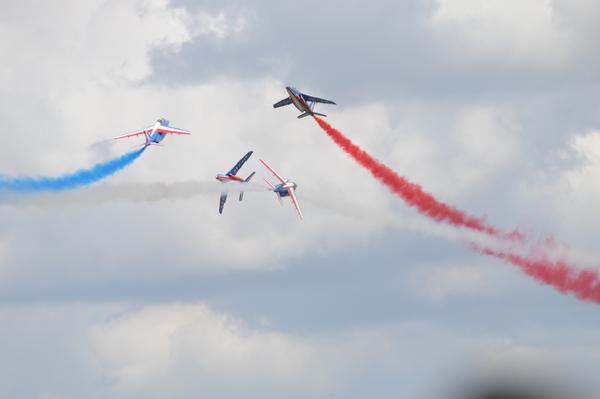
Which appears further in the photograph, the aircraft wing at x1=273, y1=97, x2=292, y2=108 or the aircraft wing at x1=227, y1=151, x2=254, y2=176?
the aircraft wing at x1=227, y1=151, x2=254, y2=176

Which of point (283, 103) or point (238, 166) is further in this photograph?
point (238, 166)

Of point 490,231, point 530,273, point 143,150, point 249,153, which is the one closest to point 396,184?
point 490,231

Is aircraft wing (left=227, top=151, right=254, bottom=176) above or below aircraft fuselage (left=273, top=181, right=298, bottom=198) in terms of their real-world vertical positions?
above

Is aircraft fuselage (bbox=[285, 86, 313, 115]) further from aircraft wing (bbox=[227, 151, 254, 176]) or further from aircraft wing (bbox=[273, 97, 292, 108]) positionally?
aircraft wing (bbox=[227, 151, 254, 176])

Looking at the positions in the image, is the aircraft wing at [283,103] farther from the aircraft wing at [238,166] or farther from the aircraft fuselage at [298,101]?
the aircraft wing at [238,166]

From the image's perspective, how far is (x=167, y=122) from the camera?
14100 cm

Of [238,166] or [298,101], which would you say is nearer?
[298,101]

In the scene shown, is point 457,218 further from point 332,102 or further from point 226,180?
point 226,180

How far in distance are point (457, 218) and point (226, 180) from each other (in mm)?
42497

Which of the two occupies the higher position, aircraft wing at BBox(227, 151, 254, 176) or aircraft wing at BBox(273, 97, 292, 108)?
aircraft wing at BBox(227, 151, 254, 176)

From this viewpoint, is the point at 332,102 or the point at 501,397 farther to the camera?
the point at 332,102

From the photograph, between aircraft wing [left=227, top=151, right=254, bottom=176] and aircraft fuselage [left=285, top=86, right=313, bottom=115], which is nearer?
aircraft fuselage [left=285, top=86, right=313, bottom=115]

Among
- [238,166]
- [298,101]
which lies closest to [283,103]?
[298,101]

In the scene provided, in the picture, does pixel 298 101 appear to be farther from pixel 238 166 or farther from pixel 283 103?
pixel 238 166
